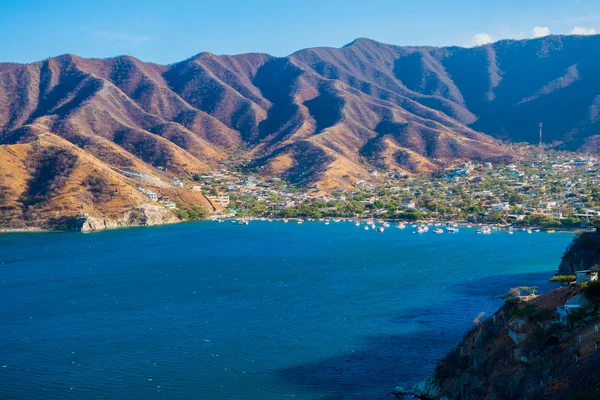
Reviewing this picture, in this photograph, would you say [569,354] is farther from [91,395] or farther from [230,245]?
[230,245]

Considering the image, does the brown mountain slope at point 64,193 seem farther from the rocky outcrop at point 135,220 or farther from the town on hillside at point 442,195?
the town on hillside at point 442,195

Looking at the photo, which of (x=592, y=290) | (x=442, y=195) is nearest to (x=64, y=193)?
(x=442, y=195)

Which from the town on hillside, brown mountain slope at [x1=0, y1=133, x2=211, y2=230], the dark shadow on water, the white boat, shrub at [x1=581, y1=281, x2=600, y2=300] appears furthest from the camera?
the town on hillside

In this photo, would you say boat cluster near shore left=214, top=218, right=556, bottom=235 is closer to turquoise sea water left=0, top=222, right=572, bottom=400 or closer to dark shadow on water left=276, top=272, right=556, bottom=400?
turquoise sea water left=0, top=222, right=572, bottom=400

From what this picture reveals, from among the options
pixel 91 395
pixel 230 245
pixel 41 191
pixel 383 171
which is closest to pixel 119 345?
pixel 91 395

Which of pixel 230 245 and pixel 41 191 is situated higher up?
pixel 41 191

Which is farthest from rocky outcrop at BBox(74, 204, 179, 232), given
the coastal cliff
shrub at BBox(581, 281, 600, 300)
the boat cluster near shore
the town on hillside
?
shrub at BBox(581, 281, 600, 300)

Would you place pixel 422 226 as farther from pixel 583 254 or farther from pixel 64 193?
pixel 64 193
